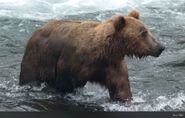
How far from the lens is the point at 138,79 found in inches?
319

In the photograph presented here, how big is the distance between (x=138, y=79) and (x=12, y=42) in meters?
2.71

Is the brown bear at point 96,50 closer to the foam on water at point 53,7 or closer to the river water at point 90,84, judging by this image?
the river water at point 90,84

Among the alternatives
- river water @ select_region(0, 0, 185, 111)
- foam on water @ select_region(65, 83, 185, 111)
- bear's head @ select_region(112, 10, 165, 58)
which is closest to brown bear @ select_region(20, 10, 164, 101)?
bear's head @ select_region(112, 10, 165, 58)

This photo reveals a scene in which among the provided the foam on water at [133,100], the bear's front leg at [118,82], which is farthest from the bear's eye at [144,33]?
the foam on water at [133,100]

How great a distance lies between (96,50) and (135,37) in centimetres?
45

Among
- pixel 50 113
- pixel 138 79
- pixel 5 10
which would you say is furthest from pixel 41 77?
pixel 5 10

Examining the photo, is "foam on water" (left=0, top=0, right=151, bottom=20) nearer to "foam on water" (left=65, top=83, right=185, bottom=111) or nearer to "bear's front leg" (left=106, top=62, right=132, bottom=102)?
"foam on water" (left=65, top=83, right=185, bottom=111)

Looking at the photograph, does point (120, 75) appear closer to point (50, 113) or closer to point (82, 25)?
point (82, 25)

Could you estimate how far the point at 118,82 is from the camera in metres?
6.71

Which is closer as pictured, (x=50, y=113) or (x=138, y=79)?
(x=50, y=113)

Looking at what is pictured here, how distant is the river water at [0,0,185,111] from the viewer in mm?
6809

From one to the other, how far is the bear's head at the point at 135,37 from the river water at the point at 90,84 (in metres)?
0.63

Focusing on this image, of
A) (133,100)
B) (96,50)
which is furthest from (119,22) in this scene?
(133,100)

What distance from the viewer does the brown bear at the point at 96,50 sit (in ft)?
21.4
